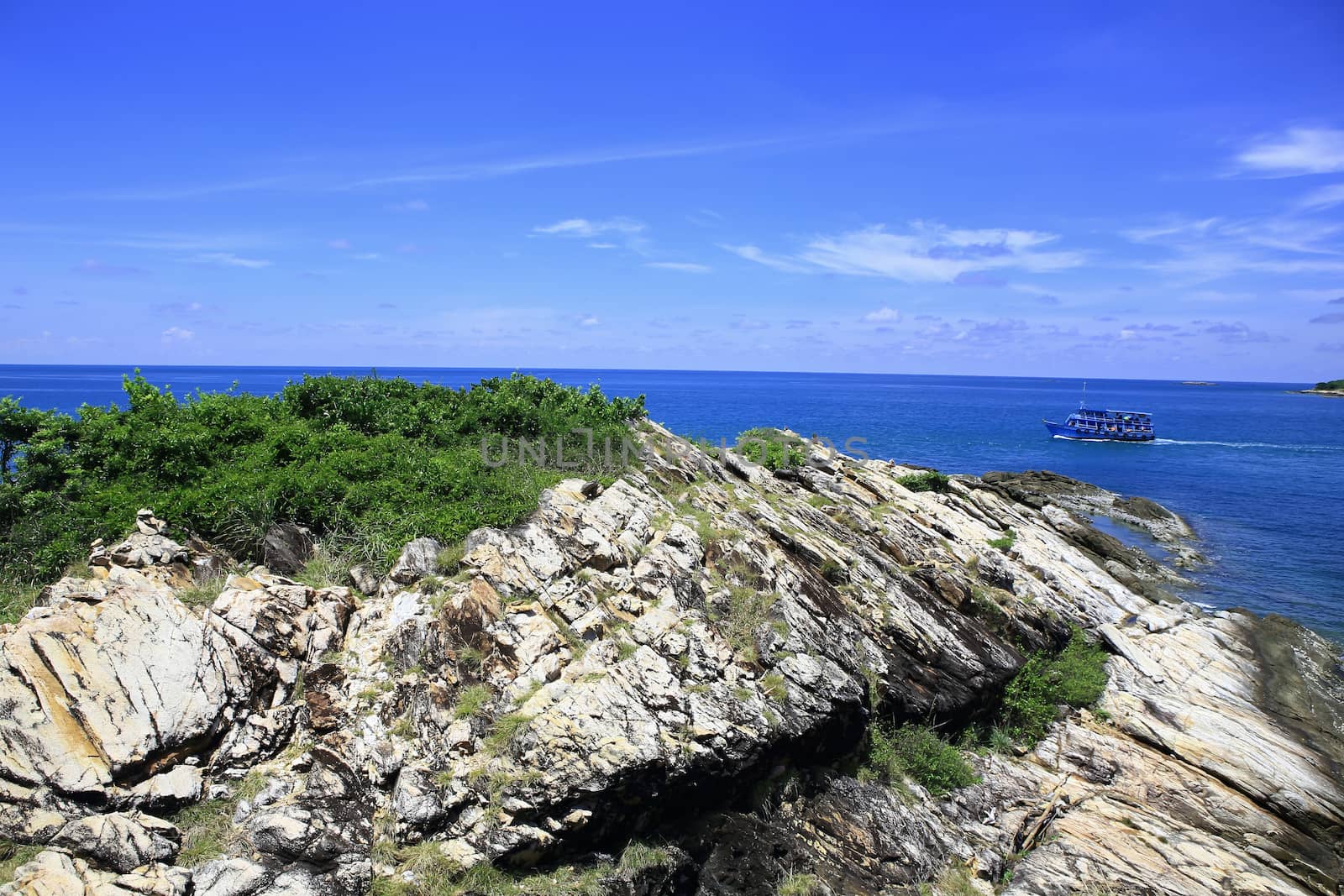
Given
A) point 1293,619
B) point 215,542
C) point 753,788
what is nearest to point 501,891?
point 753,788

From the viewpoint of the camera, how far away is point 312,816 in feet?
35.4

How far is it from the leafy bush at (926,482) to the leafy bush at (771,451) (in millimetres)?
5524

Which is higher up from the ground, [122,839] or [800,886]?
[122,839]

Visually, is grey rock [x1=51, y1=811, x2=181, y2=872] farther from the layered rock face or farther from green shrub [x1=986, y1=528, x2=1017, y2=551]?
green shrub [x1=986, y1=528, x2=1017, y2=551]

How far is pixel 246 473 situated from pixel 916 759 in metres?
17.0

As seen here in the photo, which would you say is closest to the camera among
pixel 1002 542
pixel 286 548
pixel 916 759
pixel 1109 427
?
pixel 286 548

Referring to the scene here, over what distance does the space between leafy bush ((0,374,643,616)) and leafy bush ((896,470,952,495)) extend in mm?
15859

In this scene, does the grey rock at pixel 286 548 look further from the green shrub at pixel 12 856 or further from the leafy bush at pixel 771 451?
the leafy bush at pixel 771 451

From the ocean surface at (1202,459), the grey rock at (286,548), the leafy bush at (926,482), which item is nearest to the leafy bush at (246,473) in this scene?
the grey rock at (286,548)

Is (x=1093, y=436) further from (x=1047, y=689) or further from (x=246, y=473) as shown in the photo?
(x=246, y=473)

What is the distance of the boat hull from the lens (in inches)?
3533

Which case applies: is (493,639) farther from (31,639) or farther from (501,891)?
(31,639)

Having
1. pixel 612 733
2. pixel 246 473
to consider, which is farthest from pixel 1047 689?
pixel 246 473

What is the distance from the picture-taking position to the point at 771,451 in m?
26.8
